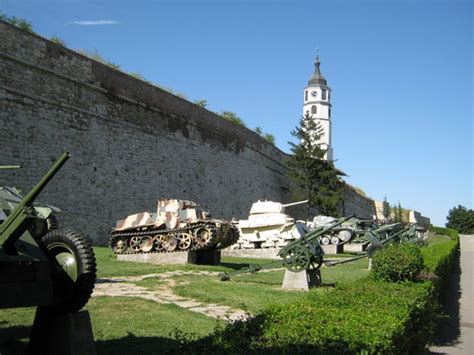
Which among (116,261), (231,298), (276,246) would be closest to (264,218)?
(276,246)

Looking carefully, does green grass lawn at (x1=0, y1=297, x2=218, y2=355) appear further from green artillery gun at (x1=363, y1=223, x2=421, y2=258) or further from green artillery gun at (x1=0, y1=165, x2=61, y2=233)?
green artillery gun at (x1=363, y1=223, x2=421, y2=258)

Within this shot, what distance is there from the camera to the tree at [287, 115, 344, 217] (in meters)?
32.6

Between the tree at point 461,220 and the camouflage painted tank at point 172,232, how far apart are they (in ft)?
176

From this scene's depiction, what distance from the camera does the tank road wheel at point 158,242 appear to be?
14.1 metres

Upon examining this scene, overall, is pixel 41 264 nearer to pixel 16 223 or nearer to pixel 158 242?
pixel 16 223

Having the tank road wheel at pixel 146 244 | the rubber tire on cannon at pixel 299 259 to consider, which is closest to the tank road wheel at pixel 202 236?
the tank road wheel at pixel 146 244

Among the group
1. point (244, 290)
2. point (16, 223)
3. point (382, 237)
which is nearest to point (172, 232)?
point (244, 290)

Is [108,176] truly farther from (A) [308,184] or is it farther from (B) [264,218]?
(A) [308,184]

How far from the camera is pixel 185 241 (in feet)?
45.2

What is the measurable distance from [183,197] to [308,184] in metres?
12.8

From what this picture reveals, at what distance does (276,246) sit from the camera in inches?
746

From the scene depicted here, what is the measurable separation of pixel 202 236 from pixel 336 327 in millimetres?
9993

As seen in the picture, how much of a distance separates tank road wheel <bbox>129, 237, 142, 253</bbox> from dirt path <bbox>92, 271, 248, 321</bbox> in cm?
354

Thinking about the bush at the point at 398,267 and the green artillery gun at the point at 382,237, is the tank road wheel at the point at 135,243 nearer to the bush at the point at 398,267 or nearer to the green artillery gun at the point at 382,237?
the green artillery gun at the point at 382,237
